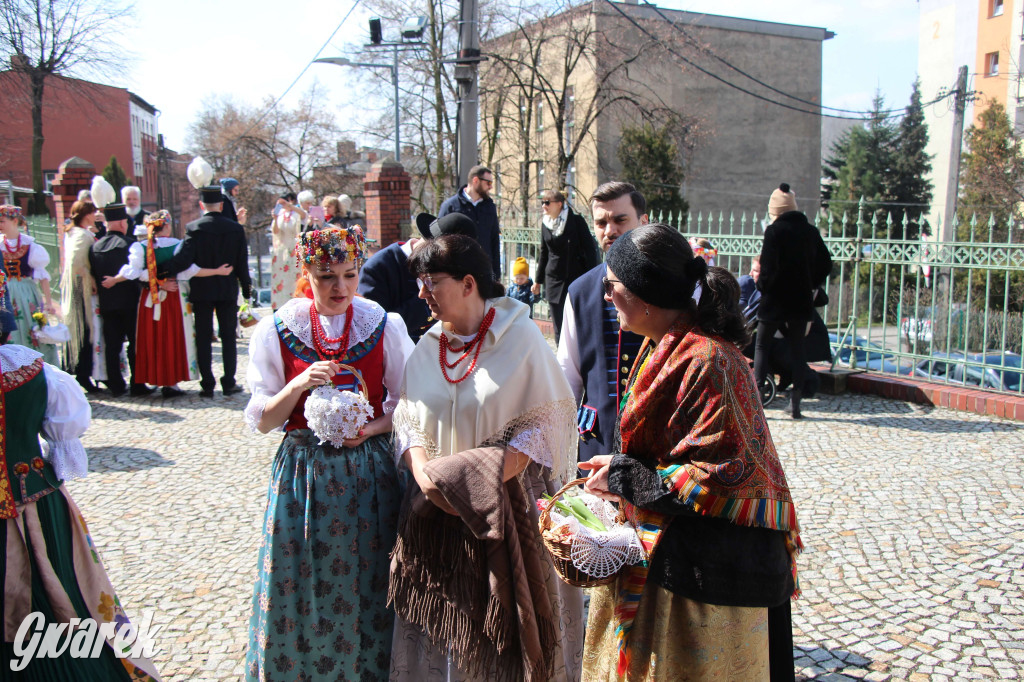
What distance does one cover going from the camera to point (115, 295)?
834cm

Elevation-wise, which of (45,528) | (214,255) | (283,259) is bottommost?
(45,528)

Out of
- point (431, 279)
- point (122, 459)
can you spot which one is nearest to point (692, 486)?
point (431, 279)

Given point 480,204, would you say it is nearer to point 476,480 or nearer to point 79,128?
point 476,480

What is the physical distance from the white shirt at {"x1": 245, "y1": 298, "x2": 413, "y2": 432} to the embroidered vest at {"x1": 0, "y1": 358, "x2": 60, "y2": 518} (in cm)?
71

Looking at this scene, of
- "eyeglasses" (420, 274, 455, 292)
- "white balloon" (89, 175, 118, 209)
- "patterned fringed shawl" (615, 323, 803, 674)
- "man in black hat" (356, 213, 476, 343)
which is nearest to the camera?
"patterned fringed shawl" (615, 323, 803, 674)

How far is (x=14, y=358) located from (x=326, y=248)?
115 centimetres

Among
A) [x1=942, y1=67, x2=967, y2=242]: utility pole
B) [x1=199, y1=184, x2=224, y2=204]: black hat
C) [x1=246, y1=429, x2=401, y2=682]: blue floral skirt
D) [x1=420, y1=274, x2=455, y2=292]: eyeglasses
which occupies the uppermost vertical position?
[x1=942, y1=67, x2=967, y2=242]: utility pole

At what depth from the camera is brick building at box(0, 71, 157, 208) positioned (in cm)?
3130

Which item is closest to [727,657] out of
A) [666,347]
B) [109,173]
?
[666,347]

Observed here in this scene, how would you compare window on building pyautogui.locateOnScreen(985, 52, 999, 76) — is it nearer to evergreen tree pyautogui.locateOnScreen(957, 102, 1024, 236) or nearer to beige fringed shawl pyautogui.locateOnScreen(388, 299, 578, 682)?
evergreen tree pyautogui.locateOnScreen(957, 102, 1024, 236)

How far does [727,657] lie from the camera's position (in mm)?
2033

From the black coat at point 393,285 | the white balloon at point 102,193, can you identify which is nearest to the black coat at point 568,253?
the black coat at point 393,285

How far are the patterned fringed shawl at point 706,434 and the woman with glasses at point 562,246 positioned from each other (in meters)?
5.28

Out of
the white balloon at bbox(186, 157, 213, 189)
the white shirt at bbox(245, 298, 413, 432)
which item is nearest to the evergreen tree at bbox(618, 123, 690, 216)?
the white balloon at bbox(186, 157, 213, 189)
